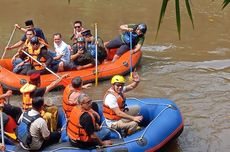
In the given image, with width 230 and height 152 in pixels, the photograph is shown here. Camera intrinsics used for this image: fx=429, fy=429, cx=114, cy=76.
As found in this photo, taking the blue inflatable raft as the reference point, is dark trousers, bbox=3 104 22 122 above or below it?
above

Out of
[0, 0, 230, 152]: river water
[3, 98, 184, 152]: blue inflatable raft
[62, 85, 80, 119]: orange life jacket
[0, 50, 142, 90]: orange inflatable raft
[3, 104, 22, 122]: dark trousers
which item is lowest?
[0, 0, 230, 152]: river water

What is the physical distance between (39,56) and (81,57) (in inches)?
36.2

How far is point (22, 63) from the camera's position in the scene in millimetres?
8320

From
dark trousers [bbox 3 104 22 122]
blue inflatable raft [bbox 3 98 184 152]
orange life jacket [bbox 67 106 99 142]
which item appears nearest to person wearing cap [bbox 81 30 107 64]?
blue inflatable raft [bbox 3 98 184 152]

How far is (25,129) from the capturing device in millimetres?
5230

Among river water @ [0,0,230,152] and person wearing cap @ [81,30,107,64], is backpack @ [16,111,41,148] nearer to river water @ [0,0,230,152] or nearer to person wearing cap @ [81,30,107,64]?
river water @ [0,0,230,152]

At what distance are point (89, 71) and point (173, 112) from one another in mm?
2692

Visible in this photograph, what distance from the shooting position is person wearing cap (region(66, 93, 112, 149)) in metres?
5.11

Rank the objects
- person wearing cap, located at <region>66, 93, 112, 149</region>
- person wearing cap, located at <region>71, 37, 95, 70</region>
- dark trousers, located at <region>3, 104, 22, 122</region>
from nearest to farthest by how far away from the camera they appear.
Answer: person wearing cap, located at <region>66, 93, 112, 149</region> < dark trousers, located at <region>3, 104, 22, 122</region> < person wearing cap, located at <region>71, 37, 95, 70</region>

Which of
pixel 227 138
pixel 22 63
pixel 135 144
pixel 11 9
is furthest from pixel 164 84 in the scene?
pixel 11 9

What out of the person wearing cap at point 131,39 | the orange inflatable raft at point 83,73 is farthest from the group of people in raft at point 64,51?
the orange inflatable raft at point 83,73

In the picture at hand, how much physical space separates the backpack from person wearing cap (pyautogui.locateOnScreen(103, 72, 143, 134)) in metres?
1.09

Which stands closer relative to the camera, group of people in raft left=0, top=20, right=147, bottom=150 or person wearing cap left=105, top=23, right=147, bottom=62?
group of people in raft left=0, top=20, right=147, bottom=150

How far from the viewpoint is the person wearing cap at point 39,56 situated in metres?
8.06
